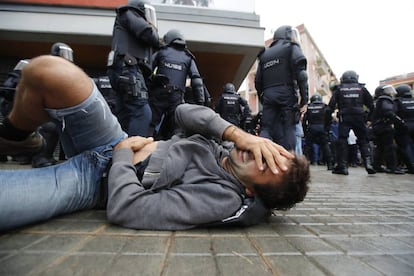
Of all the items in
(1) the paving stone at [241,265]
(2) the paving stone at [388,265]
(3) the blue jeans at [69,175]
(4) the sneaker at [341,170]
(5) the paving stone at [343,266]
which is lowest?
(4) the sneaker at [341,170]

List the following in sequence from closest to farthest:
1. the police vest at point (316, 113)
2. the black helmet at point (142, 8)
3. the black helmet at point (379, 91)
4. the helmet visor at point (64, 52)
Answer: the black helmet at point (142, 8) < the helmet visor at point (64, 52) < the black helmet at point (379, 91) < the police vest at point (316, 113)

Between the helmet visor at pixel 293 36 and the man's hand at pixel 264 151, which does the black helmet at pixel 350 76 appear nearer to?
the helmet visor at pixel 293 36

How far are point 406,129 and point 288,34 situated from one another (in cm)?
381

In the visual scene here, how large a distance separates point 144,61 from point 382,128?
535 cm

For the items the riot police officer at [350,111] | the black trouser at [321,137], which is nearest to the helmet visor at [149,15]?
the riot police officer at [350,111]

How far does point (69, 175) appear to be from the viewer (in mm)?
1255

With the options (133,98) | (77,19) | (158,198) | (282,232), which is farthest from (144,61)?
(77,19)

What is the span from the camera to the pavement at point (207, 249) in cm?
80

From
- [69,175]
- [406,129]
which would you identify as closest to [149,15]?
[69,175]

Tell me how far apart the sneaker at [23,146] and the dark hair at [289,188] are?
128 cm

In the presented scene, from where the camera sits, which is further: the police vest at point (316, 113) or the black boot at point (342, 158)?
the police vest at point (316, 113)

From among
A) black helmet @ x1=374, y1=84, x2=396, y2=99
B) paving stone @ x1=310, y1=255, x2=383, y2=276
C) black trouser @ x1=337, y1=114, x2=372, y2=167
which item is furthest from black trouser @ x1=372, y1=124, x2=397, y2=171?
paving stone @ x1=310, y1=255, x2=383, y2=276

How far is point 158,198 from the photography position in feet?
3.71

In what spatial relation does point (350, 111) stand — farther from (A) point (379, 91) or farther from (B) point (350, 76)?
(A) point (379, 91)
